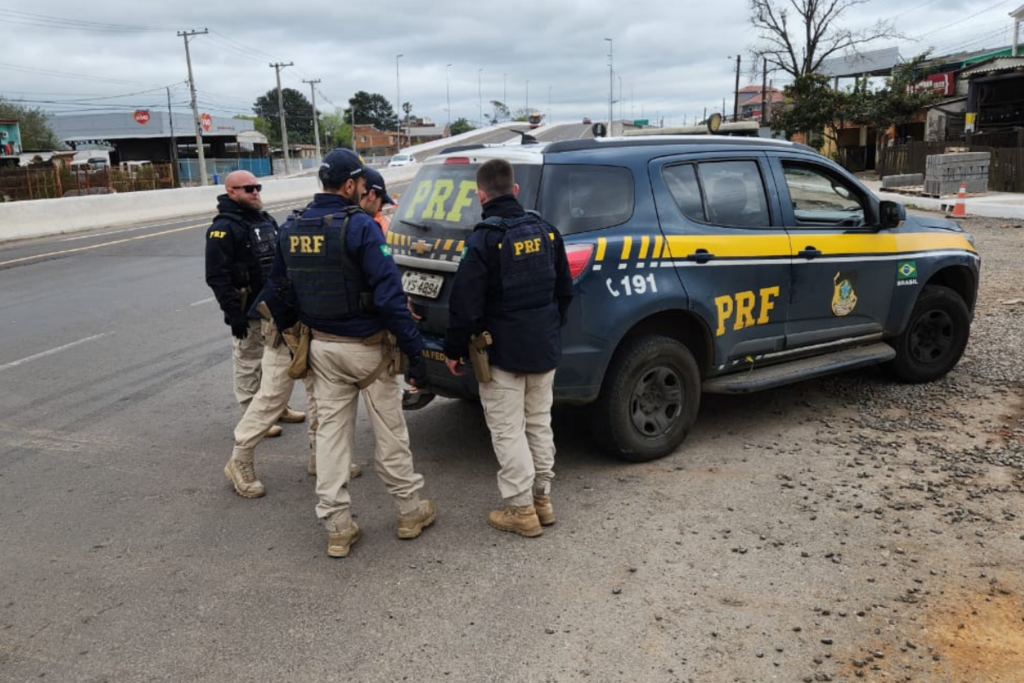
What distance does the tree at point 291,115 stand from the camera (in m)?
139

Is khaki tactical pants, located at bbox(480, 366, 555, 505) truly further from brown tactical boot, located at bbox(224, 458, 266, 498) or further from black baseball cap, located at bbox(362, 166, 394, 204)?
brown tactical boot, located at bbox(224, 458, 266, 498)

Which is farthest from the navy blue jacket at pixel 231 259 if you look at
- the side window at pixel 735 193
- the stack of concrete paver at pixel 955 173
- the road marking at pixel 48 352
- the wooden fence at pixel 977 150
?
the wooden fence at pixel 977 150

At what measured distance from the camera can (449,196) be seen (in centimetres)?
482

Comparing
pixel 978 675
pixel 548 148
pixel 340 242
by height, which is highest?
pixel 548 148

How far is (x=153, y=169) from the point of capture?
36.7 m

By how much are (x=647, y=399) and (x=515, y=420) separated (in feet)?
3.63

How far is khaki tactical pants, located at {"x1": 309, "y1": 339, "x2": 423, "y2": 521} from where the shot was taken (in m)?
3.85

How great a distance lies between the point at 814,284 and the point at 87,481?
4.62 metres

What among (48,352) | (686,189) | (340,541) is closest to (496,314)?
(340,541)

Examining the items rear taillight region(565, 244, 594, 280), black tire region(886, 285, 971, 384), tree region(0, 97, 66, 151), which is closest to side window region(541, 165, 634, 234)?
rear taillight region(565, 244, 594, 280)

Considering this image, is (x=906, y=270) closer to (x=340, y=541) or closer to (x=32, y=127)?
(x=340, y=541)

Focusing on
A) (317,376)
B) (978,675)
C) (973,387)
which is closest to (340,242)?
(317,376)

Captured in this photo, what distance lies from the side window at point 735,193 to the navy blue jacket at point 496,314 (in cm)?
145

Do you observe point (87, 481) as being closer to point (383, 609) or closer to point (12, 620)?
point (12, 620)
